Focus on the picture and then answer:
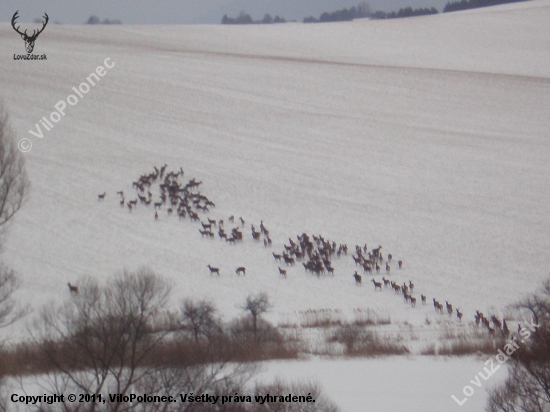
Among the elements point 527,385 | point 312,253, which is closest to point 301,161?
point 312,253

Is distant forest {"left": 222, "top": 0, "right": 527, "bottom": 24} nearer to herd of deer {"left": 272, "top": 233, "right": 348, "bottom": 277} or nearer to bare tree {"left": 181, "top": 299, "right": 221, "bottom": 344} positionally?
herd of deer {"left": 272, "top": 233, "right": 348, "bottom": 277}

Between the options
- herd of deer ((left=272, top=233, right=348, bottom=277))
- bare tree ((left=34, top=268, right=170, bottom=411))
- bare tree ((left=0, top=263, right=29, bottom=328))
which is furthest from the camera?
herd of deer ((left=272, top=233, right=348, bottom=277))

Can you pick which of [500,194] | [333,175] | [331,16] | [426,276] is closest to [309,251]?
[426,276]

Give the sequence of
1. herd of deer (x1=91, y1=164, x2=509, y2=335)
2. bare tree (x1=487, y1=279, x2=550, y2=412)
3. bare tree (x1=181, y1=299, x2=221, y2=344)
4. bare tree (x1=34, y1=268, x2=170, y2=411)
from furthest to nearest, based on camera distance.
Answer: herd of deer (x1=91, y1=164, x2=509, y2=335) → bare tree (x1=181, y1=299, x2=221, y2=344) → bare tree (x1=487, y1=279, x2=550, y2=412) → bare tree (x1=34, y1=268, x2=170, y2=411)

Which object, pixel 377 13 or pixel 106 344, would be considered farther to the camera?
pixel 377 13

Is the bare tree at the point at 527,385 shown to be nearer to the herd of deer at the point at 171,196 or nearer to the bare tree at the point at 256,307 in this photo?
the bare tree at the point at 256,307

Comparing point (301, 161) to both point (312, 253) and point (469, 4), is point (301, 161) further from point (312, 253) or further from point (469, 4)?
point (469, 4)

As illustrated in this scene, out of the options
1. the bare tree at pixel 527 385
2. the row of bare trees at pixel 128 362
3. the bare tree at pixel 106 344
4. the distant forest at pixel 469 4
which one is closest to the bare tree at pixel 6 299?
the row of bare trees at pixel 128 362

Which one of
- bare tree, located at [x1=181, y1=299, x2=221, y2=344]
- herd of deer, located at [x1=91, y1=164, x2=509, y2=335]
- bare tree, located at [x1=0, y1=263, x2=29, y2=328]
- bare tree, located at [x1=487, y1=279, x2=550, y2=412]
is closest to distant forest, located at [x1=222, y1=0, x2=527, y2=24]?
herd of deer, located at [x1=91, y1=164, x2=509, y2=335]

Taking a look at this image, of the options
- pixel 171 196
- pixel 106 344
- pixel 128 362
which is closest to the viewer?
pixel 106 344
